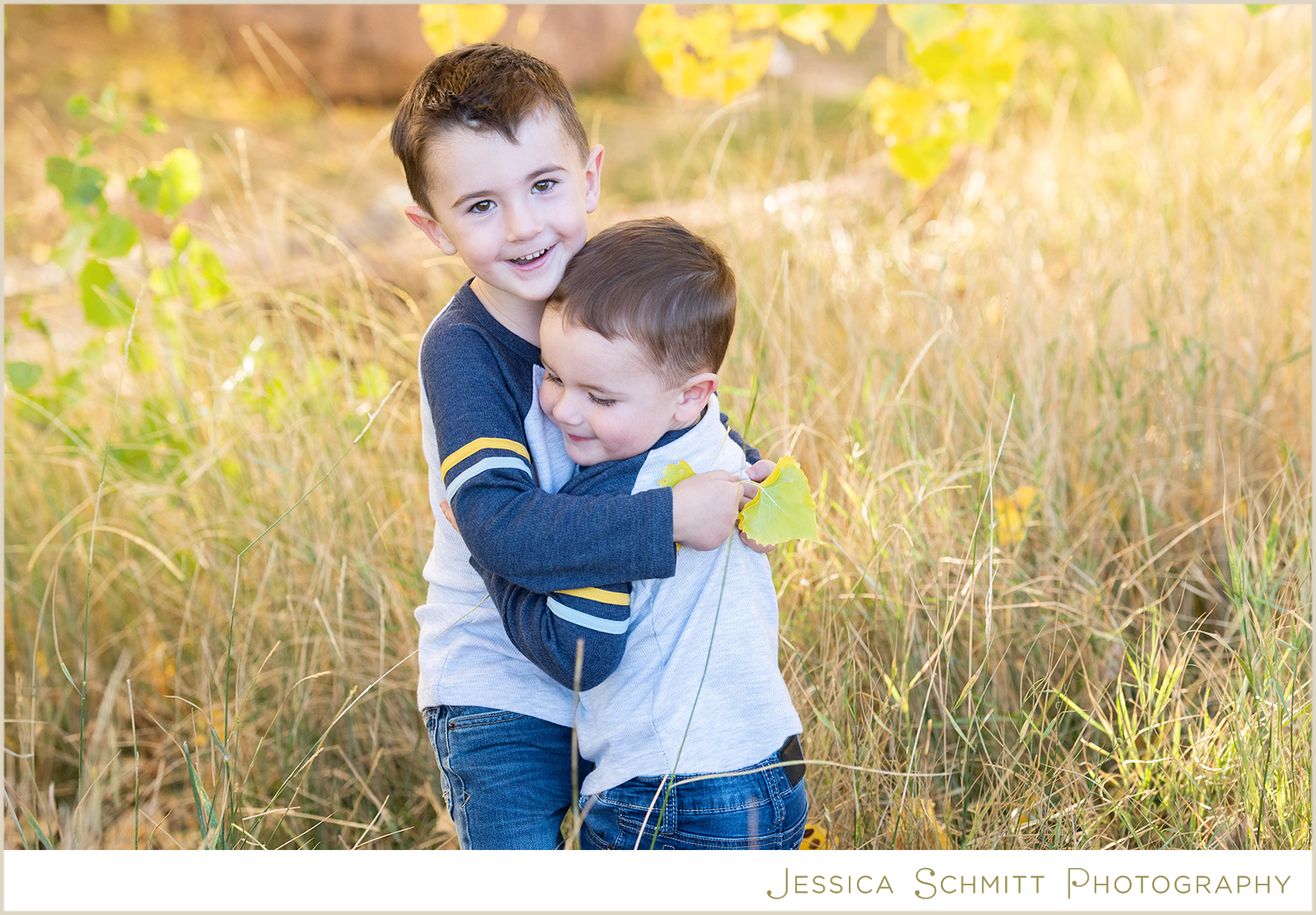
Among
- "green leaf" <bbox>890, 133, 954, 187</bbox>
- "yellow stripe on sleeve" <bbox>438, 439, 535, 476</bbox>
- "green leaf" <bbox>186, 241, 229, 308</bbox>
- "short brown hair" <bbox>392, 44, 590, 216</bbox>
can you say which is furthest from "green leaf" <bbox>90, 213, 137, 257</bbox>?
"green leaf" <bbox>890, 133, 954, 187</bbox>

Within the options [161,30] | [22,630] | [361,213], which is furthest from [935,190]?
[161,30]

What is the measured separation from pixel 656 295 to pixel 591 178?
362 mm

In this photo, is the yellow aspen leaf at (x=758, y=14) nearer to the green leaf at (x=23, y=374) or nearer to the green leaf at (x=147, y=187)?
the green leaf at (x=147, y=187)

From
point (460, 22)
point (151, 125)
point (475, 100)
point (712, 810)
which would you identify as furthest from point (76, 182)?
point (712, 810)

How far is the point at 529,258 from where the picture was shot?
58.1 inches

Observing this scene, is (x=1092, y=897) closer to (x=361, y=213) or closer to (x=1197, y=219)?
(x=1197, y=219)

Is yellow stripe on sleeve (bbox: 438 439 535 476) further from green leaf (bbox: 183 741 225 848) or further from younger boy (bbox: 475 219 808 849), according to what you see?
green leaf (bbox: 183 741 225 848)

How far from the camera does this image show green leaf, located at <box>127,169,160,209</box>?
2.40 m

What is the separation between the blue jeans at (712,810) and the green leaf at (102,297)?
1873mm

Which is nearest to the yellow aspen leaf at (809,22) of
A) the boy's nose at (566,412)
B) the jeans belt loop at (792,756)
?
the boy's nose at (566,412)

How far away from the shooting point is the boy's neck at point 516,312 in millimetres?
1522

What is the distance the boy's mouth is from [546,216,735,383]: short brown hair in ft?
0.16

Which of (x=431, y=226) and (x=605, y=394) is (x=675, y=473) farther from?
(x=431, y=226)

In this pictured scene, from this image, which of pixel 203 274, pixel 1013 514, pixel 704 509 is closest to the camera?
pixel 704 509
